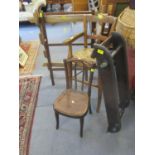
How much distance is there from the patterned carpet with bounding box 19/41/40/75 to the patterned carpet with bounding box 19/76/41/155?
28 centimetres

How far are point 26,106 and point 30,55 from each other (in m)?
1.55

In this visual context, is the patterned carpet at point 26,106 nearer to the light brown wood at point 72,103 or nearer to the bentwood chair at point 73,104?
the bentwood chair at point 73,104

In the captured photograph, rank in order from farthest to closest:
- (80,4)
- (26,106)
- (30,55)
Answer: (80,4) → (30,55) → (26,106)

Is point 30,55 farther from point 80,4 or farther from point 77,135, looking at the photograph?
point 77,135

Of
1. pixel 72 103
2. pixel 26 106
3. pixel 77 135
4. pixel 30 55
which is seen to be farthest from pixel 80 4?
pixel 77 135

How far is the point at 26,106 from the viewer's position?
2672 millimetres

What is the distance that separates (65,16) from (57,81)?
961 millimetres

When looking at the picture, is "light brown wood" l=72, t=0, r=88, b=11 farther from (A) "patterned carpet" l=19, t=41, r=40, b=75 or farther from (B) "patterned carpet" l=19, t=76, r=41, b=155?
(B) "patterned carpet" l=19, t=76, r=41, b=155

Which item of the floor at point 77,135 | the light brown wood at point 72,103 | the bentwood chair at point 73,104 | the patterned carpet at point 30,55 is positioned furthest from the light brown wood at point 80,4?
the light brown wood at point 72,103

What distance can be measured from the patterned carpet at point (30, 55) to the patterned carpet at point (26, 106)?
0.28 meters

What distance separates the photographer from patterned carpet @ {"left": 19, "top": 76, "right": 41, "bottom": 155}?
2.20 metres

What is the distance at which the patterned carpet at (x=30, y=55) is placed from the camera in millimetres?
3506
